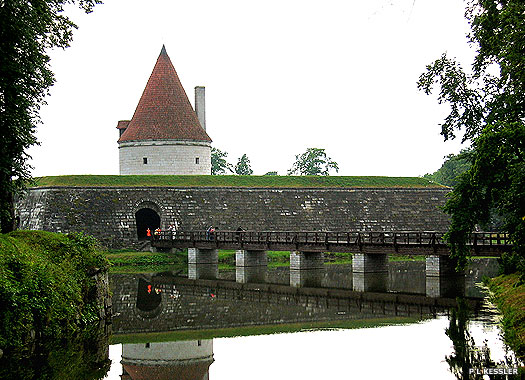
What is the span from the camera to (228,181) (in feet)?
142

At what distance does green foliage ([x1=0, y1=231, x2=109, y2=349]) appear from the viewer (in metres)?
14.5

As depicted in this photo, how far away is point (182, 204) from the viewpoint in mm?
40719

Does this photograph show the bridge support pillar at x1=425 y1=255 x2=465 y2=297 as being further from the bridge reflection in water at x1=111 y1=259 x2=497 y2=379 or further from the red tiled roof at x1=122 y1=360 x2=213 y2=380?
the red tiled roof at x1=122 y1=360 x2=213 y2=380

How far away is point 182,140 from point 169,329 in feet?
90.0

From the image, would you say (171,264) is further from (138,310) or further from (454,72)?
(454,72)

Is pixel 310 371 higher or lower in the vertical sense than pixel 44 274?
lower

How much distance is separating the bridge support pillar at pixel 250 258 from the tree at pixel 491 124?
12.6 meters

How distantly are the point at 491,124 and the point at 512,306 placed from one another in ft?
14.7

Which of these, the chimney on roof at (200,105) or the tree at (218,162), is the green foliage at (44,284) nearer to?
the chimney on roof at (200,105)

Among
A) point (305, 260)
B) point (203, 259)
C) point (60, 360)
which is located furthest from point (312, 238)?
point (60, 360)

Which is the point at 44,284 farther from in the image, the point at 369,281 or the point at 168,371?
the point at 369,281

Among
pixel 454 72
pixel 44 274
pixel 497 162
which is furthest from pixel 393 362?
pixel 454 72

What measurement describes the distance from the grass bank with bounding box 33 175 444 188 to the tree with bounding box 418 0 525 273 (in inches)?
811

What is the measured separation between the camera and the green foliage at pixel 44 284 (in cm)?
1449
